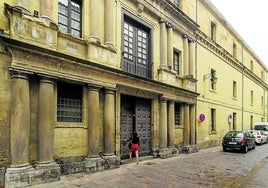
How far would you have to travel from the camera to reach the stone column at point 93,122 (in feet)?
32.4

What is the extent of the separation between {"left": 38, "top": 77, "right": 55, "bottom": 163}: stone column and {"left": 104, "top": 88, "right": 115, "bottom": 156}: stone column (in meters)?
2.65

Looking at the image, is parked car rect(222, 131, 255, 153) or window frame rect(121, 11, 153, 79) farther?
parked car rect(222, 131, 255, 153)

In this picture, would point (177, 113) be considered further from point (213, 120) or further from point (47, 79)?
point (47, 79)

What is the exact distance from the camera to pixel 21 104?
7684 mm

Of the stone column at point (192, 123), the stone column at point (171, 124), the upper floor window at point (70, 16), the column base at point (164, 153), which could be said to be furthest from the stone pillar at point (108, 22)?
the stone column at point (192, 123)

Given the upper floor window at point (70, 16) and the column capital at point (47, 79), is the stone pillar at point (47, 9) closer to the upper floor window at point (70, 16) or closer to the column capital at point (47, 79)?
the upper floor window at point (70, 16)

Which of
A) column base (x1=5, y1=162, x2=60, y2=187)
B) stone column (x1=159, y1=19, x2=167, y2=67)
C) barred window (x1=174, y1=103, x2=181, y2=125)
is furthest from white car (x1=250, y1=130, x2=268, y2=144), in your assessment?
column base (x1=5, y1=162, x2=60, y2=187)

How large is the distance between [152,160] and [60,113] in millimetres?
5898

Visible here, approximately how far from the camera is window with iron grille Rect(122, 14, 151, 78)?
41.7ft

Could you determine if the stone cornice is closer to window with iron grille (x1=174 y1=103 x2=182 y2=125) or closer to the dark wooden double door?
window with iron grille (x1=174 y1=103 x2=182 y2=125)

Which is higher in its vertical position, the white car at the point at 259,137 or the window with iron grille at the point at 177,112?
the window with iron grille at the point at 177,112

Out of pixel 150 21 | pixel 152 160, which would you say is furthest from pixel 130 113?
pixel 150 21

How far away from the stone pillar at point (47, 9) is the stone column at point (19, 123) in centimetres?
219

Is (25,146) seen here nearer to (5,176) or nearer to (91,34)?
(5,176)
